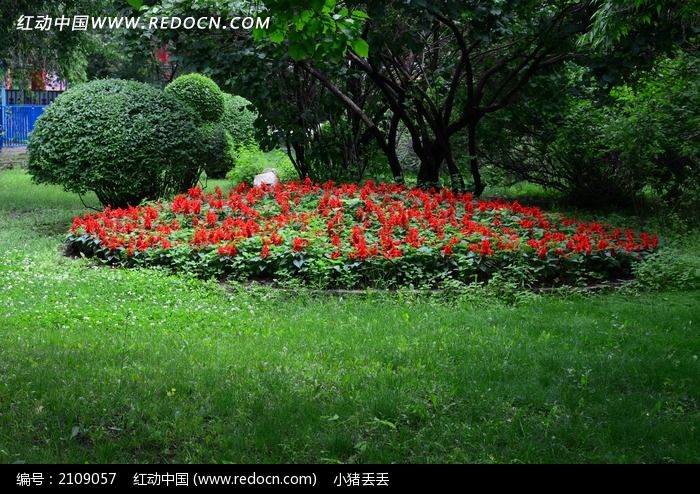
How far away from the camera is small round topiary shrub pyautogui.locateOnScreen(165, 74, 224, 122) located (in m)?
14.5

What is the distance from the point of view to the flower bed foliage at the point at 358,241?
25.6ft

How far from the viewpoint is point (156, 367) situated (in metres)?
5.14

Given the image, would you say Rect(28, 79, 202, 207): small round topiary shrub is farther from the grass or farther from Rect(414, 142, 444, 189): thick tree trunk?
the grass

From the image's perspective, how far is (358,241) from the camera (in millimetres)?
8266

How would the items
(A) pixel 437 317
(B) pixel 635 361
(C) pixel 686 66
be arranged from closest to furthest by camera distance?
(B) pixel 635 361 → (A) pixel 437 317 → (C) pixel 686 66

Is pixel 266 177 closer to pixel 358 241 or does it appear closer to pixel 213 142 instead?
pixel 213 142

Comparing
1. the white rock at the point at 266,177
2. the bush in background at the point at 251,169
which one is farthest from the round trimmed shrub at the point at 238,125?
the white rock at the point at 266,177

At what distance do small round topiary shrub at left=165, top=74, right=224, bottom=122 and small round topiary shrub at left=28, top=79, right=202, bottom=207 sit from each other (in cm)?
176

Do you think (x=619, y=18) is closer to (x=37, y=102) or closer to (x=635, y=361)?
(x=635, y=361)

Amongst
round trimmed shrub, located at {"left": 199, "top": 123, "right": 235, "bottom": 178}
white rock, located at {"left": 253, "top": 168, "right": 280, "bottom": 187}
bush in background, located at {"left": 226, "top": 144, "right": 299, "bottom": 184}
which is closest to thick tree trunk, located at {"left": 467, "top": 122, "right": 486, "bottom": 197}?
bush in background, located at {"left": 226, "top": 144, "right": 299, "bottom": 184}

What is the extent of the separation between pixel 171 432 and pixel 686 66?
10.2 metres

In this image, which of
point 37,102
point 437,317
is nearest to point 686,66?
point 437,317

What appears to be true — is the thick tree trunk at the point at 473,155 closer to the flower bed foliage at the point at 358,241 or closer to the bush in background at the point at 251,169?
the flower bed foliage at the point at 358,241

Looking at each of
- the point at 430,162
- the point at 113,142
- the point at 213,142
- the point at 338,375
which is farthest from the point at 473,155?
the point at 338,375
